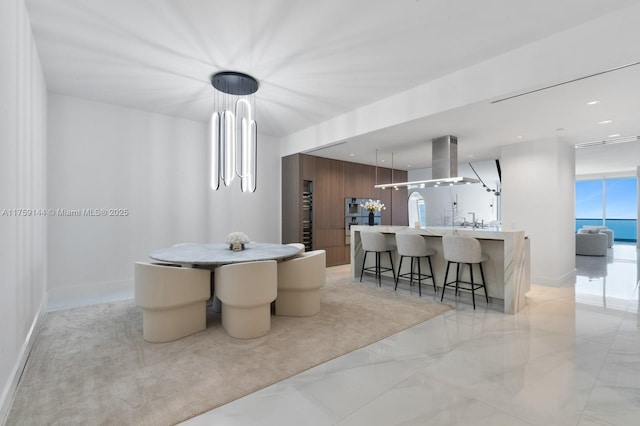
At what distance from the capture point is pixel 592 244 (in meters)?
8.07

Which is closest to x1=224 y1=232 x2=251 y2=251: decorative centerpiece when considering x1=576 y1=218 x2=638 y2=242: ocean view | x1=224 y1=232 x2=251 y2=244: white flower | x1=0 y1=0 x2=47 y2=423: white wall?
x1=224 y1=232 x2=251 y2=244: white flower

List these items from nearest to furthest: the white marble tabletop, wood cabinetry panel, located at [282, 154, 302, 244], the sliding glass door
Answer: the white marble tabletop, wood cabinetry panel, located at [282, 154, 302, 244], the sliding glass door

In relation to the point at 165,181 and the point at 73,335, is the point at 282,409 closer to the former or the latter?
the point at 73,335

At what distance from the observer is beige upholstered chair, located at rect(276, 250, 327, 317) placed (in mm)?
3441

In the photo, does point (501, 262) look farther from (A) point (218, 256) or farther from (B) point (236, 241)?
(A) point (218, 256)

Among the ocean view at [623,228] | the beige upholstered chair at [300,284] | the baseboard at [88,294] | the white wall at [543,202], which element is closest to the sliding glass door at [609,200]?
the ocean view at [623,228]

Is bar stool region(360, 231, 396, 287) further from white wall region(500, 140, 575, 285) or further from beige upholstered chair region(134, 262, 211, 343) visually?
beige upholstered chair region(134, 262, 211, 343)

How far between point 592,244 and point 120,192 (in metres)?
11.1

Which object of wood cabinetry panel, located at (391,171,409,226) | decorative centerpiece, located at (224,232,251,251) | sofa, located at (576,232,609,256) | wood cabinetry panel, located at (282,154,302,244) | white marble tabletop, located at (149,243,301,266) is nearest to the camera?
white marble tabletop, located at (149,243,301,266)

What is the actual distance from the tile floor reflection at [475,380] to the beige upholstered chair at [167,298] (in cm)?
127

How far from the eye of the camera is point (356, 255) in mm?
5570

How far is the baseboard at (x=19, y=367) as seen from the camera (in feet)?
5.85

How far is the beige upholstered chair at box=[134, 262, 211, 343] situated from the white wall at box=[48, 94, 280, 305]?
7.81 ft

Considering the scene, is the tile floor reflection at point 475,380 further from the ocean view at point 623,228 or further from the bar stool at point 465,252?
the ocean view at point 623,228
